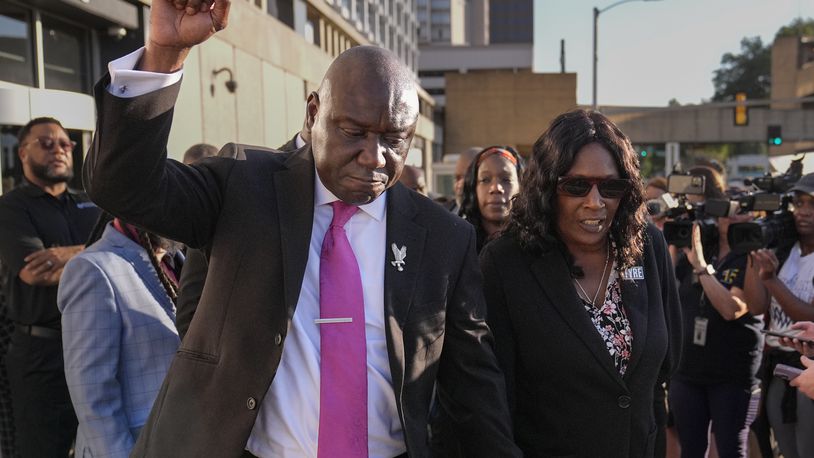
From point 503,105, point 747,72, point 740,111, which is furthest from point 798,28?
point 740,111

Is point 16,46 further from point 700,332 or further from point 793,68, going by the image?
point 793,68

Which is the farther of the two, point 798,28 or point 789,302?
point 798,28

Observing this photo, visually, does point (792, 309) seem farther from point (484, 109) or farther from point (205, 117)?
point (484, 109)

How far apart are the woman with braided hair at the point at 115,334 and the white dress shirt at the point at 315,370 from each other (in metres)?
1.08

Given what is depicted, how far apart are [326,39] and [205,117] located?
38.5ft

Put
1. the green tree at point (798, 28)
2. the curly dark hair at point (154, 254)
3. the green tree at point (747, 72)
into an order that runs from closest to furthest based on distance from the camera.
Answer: the curly dark hair at point (154, 254), the green tree at point (798, 28), the green tree at point (747, 72)

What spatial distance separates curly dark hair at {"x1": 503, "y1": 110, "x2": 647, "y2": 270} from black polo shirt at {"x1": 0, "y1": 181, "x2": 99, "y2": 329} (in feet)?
9.36

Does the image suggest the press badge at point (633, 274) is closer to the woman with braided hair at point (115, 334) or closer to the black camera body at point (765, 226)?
the woman with braided hair at point (115, 334)

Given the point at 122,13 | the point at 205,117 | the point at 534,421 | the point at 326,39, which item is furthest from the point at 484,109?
the point at 534,421

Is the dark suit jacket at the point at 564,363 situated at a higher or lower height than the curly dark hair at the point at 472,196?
lower

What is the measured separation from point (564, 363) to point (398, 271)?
2.85 ft

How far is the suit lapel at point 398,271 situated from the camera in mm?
1975

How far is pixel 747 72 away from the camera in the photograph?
100312mm

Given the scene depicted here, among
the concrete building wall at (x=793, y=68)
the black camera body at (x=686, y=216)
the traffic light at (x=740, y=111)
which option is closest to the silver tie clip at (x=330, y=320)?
the black camera body at (x=686, y=216)
